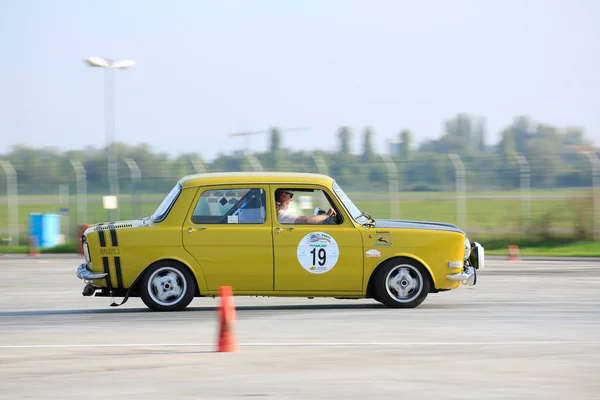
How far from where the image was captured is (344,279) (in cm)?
1320

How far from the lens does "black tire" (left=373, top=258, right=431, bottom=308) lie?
13281mm

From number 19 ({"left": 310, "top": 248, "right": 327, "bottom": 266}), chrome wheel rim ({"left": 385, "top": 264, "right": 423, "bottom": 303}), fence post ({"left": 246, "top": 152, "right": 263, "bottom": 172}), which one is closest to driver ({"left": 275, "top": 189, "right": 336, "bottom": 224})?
number 19 ({"left": 310, "top": 248, "right": 327, "bottom": 266})

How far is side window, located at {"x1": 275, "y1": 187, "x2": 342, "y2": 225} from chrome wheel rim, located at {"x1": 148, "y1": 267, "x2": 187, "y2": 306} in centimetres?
153

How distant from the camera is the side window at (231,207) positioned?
13367mm

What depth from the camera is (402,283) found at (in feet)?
44.0

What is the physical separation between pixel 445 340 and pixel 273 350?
6.17 ft

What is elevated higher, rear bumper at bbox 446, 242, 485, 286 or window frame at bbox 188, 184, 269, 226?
window frame at bbox 188, 184, 269, 226

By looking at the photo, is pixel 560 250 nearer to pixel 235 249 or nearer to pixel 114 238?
pixel 235 249

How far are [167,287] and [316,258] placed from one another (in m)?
1.98

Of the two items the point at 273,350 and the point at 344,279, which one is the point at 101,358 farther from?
the point at 344,279

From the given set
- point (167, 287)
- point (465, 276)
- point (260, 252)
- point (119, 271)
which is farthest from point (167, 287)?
point (465, 276)

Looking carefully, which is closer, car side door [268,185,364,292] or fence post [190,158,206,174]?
car side door [268,185,364,292]

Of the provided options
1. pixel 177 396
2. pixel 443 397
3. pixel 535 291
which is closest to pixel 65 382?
pixel 177 396

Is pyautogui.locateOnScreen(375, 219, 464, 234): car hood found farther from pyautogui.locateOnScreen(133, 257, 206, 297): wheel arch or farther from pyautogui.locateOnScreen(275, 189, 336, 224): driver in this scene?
pyautogui.locateOnScreen(133, 257, 206, 297): wheel arch
